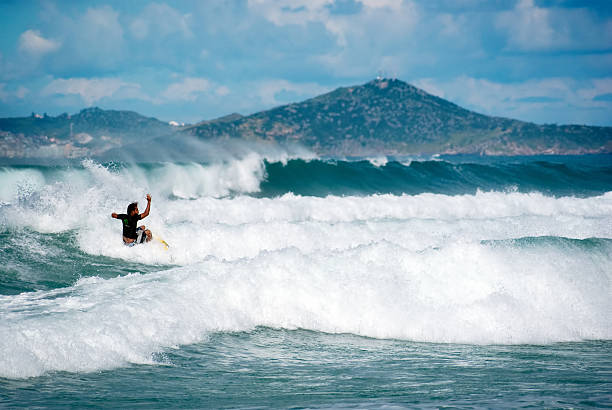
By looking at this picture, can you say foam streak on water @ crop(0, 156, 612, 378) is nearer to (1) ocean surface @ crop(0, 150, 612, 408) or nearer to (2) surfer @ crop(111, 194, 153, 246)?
(1) ocean surface @ crop(0, 150, 612, 408)

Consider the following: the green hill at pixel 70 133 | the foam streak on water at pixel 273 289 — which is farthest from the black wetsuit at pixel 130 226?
the green hill at pixel 70 133

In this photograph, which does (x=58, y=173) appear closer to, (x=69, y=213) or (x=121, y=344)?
(x=69, y=213)

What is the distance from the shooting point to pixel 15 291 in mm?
10805

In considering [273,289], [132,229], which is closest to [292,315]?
[273,289]

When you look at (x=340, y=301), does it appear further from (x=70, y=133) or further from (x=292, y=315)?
(x=70, y=133)

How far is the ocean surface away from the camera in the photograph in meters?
6.59

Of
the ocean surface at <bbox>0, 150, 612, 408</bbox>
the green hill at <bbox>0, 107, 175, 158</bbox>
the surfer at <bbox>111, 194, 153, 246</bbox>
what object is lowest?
the ocean surface at <bbox>0, 150, 612, 408</bbox>

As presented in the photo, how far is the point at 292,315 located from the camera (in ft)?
32.6

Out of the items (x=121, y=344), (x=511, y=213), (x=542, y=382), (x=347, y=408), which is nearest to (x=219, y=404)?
(x=347, y=408)

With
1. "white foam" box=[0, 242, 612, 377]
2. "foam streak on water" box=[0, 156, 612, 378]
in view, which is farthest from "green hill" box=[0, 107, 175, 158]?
"white foam" box=[0, 242, 612, 377]

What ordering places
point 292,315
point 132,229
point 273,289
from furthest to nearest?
point 132,229, point 273,289, point 292,315

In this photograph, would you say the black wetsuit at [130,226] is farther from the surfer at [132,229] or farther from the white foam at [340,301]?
the white foam at [340,301]

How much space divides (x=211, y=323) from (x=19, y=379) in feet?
10.3

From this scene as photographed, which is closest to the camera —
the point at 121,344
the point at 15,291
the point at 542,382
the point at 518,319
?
the point at 542,382
